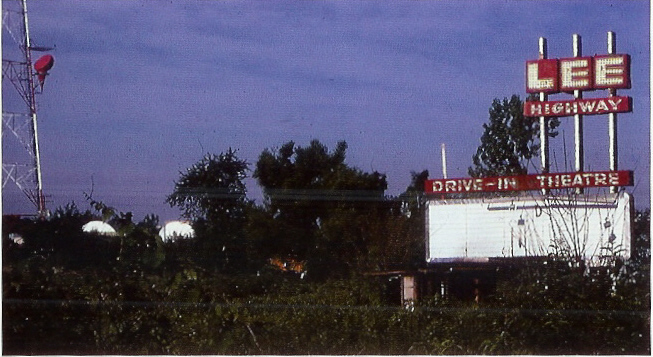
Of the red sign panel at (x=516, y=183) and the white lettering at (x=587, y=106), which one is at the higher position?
the white lettering at (x=587, y=106)

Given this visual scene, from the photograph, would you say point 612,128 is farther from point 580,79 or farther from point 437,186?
point 437,186

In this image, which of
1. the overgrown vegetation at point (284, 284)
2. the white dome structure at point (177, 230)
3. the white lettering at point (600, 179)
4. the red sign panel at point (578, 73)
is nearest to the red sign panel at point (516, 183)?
the white lettering at point (600, 179)

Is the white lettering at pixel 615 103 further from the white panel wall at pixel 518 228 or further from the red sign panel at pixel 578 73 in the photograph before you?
the white panel wall at pixel 518 228

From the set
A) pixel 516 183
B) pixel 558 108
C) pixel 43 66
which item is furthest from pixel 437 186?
pixel 43 66

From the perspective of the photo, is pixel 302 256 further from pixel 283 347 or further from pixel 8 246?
pixel 8 246

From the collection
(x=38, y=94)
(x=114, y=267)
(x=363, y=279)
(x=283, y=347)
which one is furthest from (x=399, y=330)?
(x=38, y=94)

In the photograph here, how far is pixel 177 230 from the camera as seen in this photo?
419cm

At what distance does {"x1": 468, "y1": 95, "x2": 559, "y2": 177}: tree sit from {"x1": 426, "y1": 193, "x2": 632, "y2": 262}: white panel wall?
0.16 m

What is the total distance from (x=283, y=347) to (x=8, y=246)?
1.54 m

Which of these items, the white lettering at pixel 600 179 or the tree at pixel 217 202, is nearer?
the white lettering at pixel 600 179

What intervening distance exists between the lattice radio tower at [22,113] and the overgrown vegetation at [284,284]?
195mm

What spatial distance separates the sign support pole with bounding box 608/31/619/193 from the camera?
4.00 meters

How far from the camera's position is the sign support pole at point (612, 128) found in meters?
4.00

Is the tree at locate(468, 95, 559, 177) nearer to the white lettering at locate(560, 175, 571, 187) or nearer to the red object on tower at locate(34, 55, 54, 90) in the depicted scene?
the white lettering at locate(560, 175, 571, 187)
